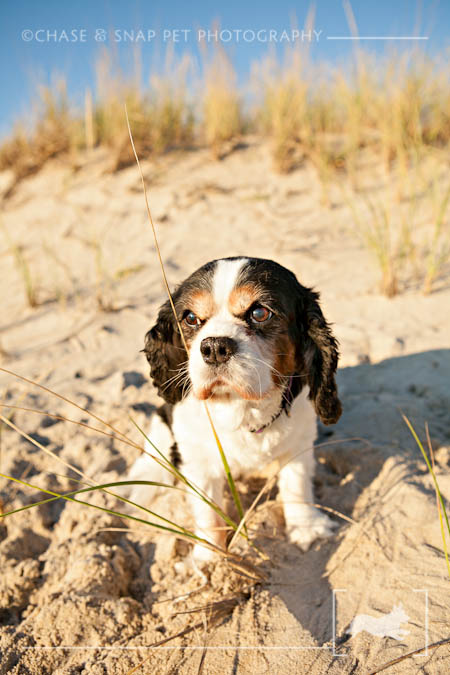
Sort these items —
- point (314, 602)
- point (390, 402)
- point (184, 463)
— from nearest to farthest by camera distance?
point (314, 602) → point (184, 463) → point (390, 402)

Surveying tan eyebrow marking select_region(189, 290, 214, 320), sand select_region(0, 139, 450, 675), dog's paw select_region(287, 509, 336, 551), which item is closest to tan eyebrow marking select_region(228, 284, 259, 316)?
tan eyebrow marking select_region(189, 290, 214, 320)

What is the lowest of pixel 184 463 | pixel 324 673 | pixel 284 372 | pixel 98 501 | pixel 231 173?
pixel 98 501

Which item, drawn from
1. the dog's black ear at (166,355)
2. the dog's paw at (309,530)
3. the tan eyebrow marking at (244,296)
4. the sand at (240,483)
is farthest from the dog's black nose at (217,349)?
the dog's paw at (309,530)

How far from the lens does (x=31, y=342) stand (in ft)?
18.2

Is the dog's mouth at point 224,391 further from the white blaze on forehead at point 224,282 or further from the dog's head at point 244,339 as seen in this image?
the white blaze on forehead at point 224,282

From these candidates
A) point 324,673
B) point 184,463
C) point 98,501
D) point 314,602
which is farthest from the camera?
point 98,501

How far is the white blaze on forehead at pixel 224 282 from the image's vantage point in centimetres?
228

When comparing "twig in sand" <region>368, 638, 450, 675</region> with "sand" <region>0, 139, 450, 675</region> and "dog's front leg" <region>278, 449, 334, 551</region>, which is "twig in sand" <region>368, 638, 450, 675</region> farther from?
"dog's front leg" <region>278, 449, 334, 551</region>

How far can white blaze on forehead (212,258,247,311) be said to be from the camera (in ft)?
7.49

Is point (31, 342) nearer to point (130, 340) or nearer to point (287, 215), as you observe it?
point (130, 340)

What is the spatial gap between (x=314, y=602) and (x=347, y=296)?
3636 millimetres

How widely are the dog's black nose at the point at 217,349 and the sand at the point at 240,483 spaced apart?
0.74 metres

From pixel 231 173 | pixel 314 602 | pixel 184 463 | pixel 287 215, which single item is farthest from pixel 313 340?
pixel 231 173

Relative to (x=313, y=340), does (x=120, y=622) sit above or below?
below
